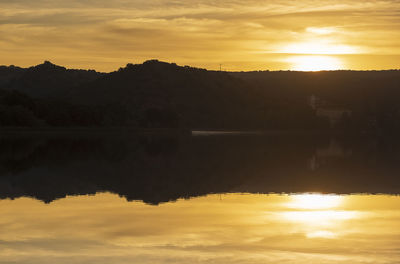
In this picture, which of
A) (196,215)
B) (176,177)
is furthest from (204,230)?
(176,177)

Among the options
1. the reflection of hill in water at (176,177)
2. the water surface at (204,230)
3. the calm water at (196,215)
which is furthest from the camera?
the reflection of hill in water at (176,177)

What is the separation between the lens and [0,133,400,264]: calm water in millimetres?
15344

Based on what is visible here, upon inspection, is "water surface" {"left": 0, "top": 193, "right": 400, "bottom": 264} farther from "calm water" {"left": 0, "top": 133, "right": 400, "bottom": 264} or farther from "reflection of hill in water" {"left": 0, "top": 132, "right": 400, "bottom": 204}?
"reflection of hill in water" {"left": 0, "top": 132, "right": 400, "bottom": 204}

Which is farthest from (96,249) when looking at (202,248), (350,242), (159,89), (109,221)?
(159,89)

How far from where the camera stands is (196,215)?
2114cm

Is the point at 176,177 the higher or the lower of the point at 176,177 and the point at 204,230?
the higher

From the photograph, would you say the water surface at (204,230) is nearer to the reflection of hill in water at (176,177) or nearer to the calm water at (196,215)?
the calm water at (196,215)

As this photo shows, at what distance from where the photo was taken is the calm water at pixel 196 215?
15.3 meters

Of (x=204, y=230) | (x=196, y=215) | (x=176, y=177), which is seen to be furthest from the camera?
(x=176, y=177)

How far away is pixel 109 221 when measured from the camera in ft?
64.7

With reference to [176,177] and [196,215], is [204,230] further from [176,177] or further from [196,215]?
[176,177]

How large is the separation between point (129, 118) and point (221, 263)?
435 ft

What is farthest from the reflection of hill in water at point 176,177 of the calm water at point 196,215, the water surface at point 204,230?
the water surface at point 204,230

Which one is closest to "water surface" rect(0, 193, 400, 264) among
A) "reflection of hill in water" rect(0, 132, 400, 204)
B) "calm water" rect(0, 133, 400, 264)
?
"calm water" rect(0, 133, 400, 264)
